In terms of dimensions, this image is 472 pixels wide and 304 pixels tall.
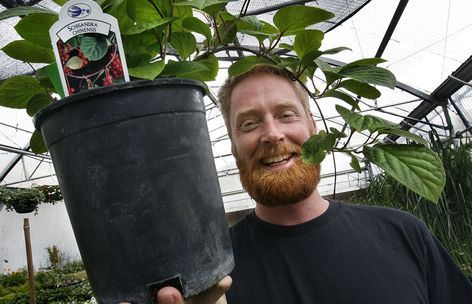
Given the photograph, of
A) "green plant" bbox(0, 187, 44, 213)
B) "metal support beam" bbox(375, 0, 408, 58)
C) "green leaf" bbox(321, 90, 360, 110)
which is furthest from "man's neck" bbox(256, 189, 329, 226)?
"green plant" bbox(0, 187, 44, 213)

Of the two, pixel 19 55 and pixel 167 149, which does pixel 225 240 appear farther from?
pixel 19 55

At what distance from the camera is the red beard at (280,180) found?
2.88 ft

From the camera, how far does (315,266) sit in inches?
35.6

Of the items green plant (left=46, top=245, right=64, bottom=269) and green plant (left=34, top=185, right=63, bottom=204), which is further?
green plant (left=46, top=245, right=64, bottom=269)

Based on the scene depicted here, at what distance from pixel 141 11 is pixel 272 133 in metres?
0.40

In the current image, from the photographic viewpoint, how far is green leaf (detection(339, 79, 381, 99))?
26.0 inches

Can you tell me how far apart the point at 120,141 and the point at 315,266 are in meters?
0.58

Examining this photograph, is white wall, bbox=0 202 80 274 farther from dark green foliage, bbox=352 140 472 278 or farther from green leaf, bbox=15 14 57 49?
green leaf, bbox=15 14 57 49

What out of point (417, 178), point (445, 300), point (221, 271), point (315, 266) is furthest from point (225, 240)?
point (445, 300)

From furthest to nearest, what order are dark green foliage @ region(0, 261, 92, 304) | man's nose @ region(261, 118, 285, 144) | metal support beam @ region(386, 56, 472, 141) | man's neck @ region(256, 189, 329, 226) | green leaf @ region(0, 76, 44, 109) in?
dark green foliage @ region(0, 261, 92, 304) → metal support beam @ region(386, 56, 472, 141) → man's neck @ region(256, 189, 329, 226) → man's nose @ region(261, 118, 285, 144) → green leaf @ region(0, 76, 44, 109)

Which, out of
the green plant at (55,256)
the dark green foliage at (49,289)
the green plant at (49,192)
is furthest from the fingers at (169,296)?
the green plant at (55,256)

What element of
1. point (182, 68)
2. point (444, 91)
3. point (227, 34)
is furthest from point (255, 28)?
point (444, 91)

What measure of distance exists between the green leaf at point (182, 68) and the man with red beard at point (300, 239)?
1.09 ft

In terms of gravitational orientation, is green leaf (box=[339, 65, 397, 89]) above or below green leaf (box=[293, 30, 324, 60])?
below
